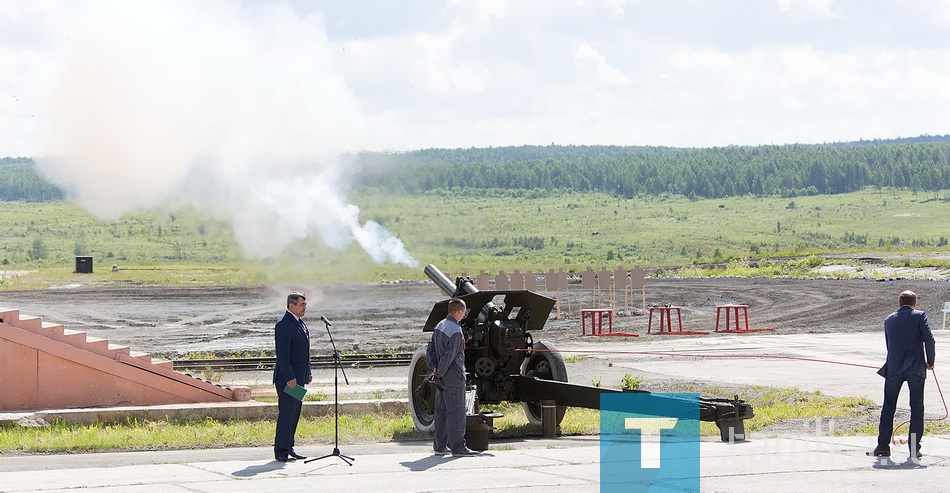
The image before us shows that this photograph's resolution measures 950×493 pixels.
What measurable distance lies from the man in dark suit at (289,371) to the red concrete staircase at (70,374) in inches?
241

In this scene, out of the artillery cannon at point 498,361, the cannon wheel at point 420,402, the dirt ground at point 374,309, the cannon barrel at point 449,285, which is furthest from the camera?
the dirt ground at point 374,309

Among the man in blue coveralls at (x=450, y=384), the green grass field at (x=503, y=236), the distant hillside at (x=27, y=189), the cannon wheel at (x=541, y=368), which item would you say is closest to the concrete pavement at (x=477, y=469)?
the man in blue coveralls at (x=450, y=384)

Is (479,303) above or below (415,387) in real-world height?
above

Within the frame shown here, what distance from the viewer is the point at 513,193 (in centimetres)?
14388

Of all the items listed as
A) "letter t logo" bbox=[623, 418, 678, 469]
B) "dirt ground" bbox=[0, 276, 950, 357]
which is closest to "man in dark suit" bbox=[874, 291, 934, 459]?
"letter t logo" bbox=[623, 418, 678, 469]

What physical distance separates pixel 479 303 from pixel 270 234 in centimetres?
2853

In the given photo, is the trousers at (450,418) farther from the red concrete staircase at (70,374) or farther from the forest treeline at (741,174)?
the forest treeline at (741,174)

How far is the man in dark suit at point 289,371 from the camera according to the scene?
1303 cm

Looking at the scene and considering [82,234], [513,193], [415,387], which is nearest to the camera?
[415,387]

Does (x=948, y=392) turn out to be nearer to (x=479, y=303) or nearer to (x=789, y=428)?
(x=789, y=428)

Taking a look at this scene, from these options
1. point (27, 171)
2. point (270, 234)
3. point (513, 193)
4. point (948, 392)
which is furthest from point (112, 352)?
point (27, 171)

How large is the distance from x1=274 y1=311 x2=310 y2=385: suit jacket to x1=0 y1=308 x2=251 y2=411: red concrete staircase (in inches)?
241

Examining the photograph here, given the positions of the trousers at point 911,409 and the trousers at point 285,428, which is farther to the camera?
the trousers at point 285,428

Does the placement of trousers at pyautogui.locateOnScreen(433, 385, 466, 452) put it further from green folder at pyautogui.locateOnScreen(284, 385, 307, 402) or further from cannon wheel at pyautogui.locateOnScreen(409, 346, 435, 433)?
cannon wheel at pyautogui.locateOnScreen(409, 346, 435, 433)
